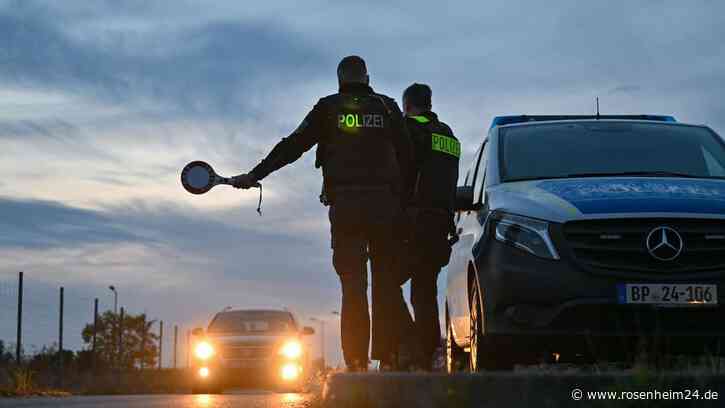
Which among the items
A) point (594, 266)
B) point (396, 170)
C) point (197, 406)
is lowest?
point (197, 406)

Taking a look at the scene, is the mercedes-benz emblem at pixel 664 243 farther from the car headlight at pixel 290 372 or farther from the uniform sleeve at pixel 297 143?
the car headlight at pixel 290 372

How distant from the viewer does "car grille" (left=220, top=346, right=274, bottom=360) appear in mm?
22500

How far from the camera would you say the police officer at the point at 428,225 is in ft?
31.5

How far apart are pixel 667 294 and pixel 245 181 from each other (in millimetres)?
3206

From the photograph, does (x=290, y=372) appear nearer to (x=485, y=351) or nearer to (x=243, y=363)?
(x=243, y=363)

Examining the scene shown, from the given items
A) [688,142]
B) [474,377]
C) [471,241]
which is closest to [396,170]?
[471,241]

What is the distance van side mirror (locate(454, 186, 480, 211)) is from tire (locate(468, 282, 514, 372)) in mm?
764

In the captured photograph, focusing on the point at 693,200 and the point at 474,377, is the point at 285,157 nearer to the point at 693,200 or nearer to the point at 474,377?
the point at 693,200

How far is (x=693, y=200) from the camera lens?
7809mm

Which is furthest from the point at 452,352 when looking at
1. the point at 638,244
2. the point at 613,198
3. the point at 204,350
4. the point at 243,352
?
the point at 204,350

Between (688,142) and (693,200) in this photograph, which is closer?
(693,200)

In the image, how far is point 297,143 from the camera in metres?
8.69

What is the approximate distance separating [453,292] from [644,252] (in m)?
2.79

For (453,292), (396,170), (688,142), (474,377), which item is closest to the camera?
(474,377)
